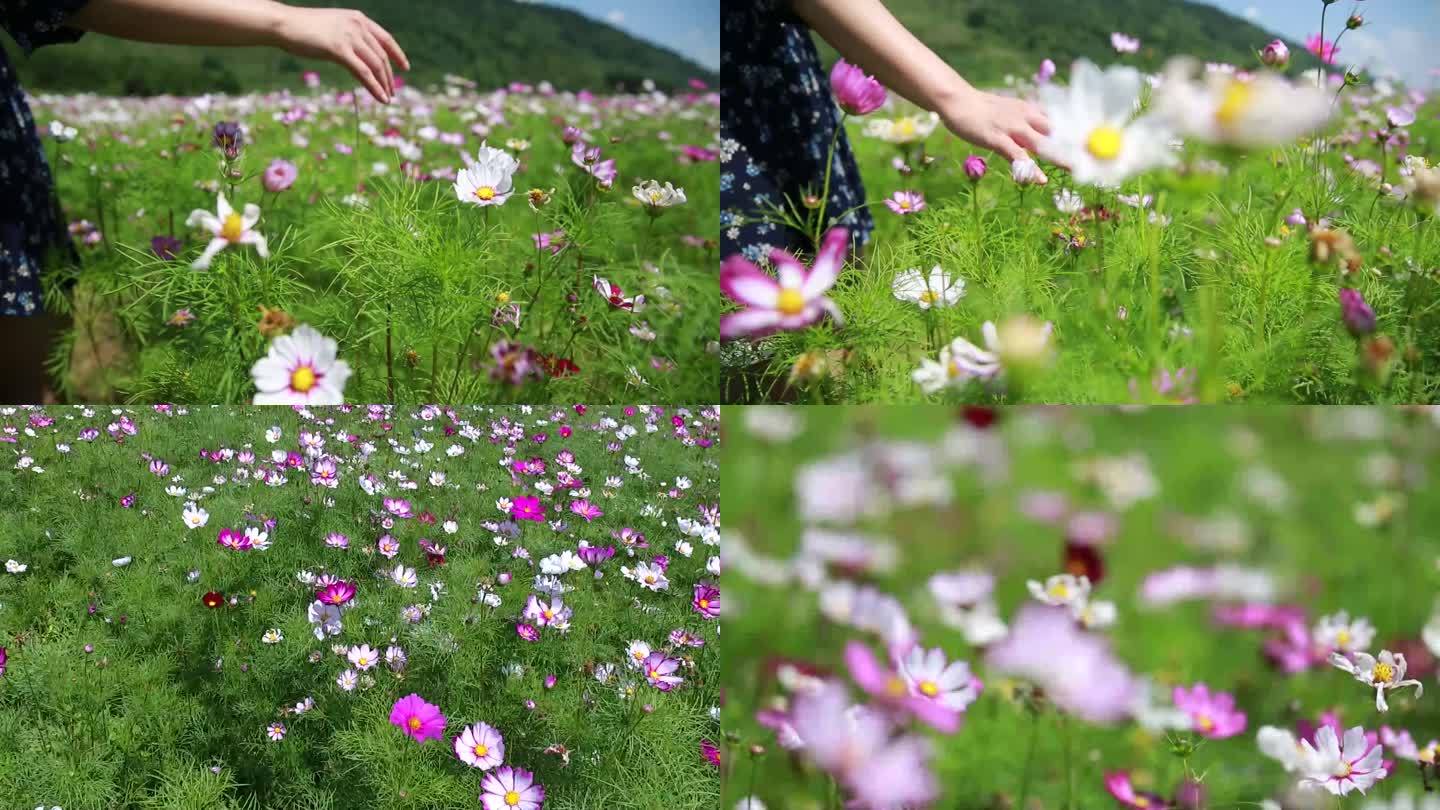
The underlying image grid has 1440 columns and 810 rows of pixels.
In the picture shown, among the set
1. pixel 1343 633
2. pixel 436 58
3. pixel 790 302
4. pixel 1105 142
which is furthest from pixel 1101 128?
pixel 436 58

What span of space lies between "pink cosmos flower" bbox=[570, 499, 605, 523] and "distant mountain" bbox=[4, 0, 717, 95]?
98.7 inches

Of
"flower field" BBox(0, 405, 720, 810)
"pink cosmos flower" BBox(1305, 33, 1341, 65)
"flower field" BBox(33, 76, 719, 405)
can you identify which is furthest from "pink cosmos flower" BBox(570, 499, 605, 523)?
"pink cosmos flower" BBox(1305, 33, 1341, 65)

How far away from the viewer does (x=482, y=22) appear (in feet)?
15.3

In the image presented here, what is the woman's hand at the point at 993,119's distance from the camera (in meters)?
0.86

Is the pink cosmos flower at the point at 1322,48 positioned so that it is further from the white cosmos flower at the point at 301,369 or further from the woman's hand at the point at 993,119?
the white cosmos flower at the point at 301,369

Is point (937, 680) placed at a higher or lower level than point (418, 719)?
higher

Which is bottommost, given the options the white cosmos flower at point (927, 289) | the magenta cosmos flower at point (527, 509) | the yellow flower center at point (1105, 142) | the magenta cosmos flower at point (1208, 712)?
the magenta cosmos flower at point (527, 509)

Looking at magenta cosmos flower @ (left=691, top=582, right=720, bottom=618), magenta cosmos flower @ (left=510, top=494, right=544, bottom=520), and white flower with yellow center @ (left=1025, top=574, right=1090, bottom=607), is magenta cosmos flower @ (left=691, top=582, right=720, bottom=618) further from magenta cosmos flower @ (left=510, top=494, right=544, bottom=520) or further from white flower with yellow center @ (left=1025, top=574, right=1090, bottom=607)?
white flower with yellow center @ (left=1025, top=574, right=1090, bottom=607)

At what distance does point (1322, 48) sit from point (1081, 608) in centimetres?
85

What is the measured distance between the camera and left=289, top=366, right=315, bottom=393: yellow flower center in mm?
664

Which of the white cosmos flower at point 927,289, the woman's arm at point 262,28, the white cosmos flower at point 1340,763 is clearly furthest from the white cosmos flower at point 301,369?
the white cosmos flower at point 1340,763

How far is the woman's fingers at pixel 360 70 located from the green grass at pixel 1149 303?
405 millimetres

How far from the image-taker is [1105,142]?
0.53 m

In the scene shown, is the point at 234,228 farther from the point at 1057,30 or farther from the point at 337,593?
the point at 1057,30
